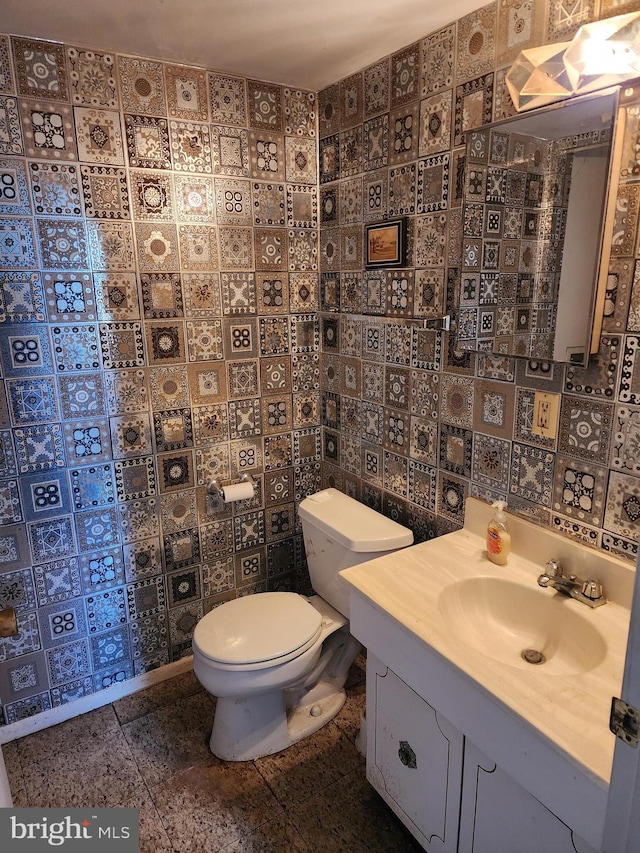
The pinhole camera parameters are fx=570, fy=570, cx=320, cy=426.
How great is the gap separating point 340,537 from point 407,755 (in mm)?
680

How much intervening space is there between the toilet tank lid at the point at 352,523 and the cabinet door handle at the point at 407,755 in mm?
579

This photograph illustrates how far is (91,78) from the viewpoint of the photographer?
1.77 meters

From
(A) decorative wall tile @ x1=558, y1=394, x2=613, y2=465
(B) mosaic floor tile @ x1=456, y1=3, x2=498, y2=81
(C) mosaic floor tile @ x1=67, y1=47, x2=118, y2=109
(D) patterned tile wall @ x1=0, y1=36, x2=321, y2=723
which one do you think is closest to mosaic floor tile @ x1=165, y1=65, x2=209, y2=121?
(D) patterned tile wall @ x1=0, y1=36, x2=321, y2=723

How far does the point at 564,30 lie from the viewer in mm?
1330

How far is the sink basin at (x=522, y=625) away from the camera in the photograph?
133 centimetres

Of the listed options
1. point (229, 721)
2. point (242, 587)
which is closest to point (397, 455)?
point (242, 587)

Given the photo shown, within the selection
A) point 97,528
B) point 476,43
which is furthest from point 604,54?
point 97,528

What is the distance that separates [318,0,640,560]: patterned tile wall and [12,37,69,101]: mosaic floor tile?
918mm

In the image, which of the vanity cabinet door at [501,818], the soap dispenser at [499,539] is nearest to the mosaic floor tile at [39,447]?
the soap dispenser at [499,539]

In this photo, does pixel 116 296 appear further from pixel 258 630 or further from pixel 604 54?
pixel 604 54

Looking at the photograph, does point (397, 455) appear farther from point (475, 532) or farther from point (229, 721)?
point (229, 721)

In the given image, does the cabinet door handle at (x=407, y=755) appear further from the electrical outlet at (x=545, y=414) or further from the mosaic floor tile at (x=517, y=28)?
the mosaic floor tile at (x=517, y=28)

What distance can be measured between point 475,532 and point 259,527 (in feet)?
3.18

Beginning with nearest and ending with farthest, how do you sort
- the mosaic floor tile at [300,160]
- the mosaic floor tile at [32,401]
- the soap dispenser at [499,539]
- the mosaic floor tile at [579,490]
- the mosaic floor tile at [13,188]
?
the mosaic floor tile at [579,490] → the soap dispenser at [499,539] → the mosaic floor tile at [13,188] → the mosaic floor tile at [32,401] → the mosaic floor tile at [300,160]
